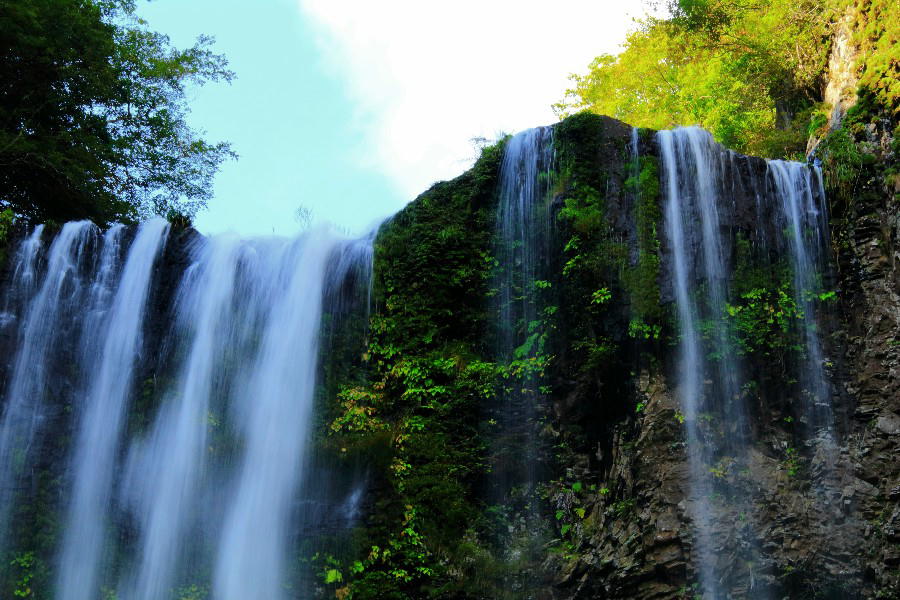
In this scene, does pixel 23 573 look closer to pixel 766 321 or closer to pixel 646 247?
pixel 646 247

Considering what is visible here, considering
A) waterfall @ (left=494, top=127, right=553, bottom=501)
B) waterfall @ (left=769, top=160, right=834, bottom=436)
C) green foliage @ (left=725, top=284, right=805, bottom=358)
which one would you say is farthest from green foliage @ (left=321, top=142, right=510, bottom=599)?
waterfall @ (left=769, top=160, right=834, bottom=436)

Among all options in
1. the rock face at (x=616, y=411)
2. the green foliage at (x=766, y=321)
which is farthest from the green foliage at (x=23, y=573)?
the green foliage at (x=766, y=321)

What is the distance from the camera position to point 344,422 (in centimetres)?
955

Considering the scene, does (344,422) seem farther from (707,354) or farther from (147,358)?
(707,354)

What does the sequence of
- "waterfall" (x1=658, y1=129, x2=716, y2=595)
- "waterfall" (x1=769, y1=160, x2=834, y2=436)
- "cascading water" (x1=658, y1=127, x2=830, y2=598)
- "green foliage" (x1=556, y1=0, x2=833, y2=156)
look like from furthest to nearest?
"green foliage" (x1=556, y1=0, x2=833, y2=156), "waterfall" (x1=769, y1=160, x2=834, y2=436), "cascading water" (x1=658, y1=127, x2=830, y2=598), "waterfall" (x1=658, y1=129, x2=716, y2=595)

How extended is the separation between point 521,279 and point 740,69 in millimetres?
8672

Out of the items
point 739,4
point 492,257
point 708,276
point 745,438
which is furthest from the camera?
point 739,4

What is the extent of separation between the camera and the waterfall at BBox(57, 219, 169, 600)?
361 inches

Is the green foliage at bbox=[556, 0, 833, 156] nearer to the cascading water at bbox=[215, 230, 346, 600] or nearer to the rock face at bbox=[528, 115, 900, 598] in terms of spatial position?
the rock face at bbox=[528, 115, 900, 598]

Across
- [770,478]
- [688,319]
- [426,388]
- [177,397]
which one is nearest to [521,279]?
[426,388]

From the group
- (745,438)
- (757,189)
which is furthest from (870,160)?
(745,438)

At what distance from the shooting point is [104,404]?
9961 millimetres

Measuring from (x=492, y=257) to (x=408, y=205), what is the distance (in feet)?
5.43

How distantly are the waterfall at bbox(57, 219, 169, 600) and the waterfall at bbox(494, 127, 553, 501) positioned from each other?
17.5 ft
